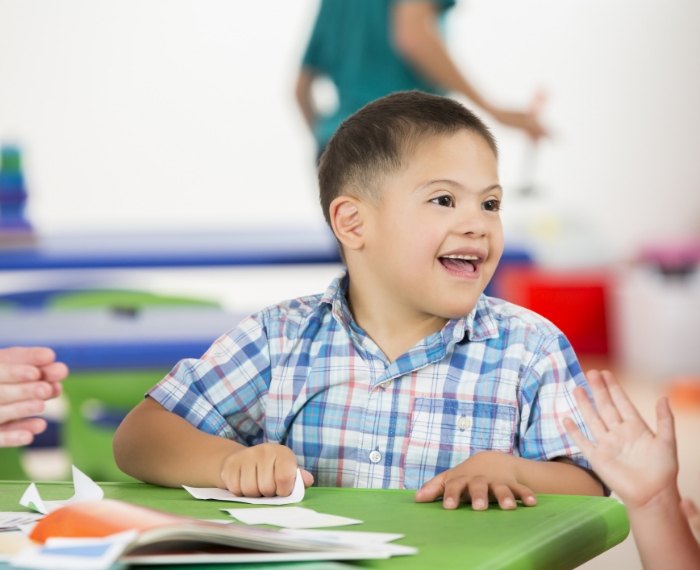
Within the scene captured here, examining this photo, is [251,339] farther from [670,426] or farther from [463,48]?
[463,48]

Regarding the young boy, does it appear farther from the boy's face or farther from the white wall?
the white wall

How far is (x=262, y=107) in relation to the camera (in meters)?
6.04

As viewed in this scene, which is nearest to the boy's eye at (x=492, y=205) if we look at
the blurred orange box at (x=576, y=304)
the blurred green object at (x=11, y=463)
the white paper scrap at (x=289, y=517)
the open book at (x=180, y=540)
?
the white paper scrap at (x=289, y=517)

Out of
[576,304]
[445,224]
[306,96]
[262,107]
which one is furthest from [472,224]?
[262,107]

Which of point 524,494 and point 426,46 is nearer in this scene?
point 524,494

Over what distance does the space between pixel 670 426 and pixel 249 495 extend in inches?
15.1

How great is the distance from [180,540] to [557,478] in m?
0.48

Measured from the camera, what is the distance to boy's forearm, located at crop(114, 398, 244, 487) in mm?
1215

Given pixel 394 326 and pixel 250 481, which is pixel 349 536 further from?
pixel 394 326

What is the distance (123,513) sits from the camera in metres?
0.86

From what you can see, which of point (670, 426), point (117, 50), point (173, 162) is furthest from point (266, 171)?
point (670, 426)

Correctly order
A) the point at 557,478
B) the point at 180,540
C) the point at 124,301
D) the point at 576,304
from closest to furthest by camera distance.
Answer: the point at 180,540, the point at 557,478, the point at 124,301, the point at 576,304

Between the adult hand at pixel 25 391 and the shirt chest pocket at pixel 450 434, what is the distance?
15.8 inches

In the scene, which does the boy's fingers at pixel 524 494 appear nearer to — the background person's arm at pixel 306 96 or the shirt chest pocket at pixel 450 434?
the shirt chest pocket at pixel 450 434
